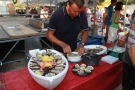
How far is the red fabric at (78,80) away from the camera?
110 cm

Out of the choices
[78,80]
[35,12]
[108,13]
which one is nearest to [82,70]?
[78,80]

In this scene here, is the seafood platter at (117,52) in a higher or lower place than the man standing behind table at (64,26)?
lower

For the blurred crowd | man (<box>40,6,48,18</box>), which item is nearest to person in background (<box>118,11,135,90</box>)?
the blurred crowd

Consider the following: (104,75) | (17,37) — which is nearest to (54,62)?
(104,75)

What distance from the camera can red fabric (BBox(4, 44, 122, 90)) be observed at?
110 cm

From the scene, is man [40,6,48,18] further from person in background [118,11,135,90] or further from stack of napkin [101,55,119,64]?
person in background [118,11,135,90]

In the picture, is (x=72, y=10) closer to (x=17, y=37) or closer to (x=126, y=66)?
(x=126, y=66)

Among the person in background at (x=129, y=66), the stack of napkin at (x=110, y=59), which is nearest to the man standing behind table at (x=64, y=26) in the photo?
the stack of napkin at (x=110, y=59)

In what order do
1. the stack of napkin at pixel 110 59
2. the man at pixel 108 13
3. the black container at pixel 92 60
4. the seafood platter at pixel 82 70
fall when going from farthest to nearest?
the man at pixel 108 13, the stack of napkin at pixel 110 59, the black container at pixel 92 60, the seafood platter at pixel 82 70

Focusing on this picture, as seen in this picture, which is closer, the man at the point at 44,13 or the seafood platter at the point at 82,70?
the seafood platter at the point at 82,70

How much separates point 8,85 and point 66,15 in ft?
3.47

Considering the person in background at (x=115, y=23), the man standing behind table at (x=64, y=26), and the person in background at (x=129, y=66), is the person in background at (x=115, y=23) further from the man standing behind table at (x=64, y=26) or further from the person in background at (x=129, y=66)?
the person in background at (x=129, y=66)

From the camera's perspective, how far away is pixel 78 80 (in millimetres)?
1196

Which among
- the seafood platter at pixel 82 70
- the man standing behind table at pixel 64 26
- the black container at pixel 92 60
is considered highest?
the man standing behind table at pixel 64 26
